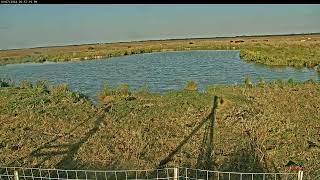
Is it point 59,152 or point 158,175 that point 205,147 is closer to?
point 158,175

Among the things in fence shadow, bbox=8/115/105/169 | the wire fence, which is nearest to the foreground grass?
fence shadow, bbox=8/115/105/169

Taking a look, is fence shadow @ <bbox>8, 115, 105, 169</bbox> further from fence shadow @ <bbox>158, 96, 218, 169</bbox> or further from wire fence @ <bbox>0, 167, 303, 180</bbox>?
fence shadow @ <bbox>158, 96, 218, 169</bbox>

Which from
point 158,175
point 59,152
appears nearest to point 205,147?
point 158,175

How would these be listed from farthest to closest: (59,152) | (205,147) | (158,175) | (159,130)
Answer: (159,130), (59,152), (205,147), (158,175)

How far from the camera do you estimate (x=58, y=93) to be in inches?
697

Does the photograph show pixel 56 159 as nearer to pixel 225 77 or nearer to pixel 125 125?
pixel 125 125

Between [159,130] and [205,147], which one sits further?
[159,130]

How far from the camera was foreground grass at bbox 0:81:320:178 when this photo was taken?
28.4ft

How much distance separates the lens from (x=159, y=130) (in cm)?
1106

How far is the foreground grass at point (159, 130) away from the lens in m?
8.66

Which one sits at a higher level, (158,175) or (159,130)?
(159,130)

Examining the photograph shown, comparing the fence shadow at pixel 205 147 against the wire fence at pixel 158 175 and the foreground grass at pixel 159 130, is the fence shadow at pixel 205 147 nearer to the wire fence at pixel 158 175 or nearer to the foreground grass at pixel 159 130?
the foreground grass at pixel 159 130

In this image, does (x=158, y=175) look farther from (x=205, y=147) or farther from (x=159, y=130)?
(x=159, y=130)

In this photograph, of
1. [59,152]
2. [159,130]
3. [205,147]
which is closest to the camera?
[205,147]
